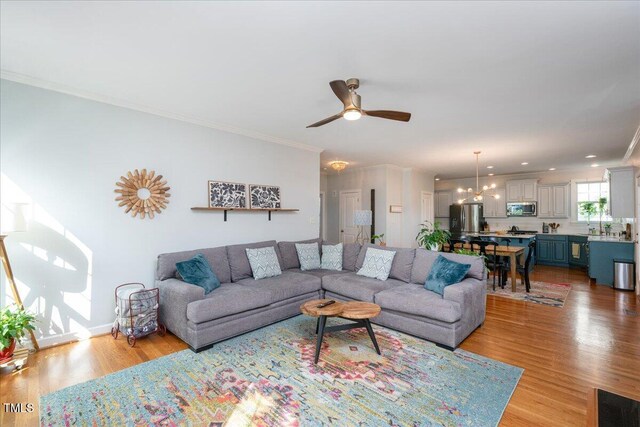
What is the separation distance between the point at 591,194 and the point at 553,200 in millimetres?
811

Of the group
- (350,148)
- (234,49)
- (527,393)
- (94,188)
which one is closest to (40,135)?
(94,188)

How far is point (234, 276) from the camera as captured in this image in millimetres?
3924

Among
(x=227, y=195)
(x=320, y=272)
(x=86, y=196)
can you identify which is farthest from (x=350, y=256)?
(x=86, y=196)

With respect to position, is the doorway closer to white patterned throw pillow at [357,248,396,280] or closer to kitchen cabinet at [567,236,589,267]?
white patterned throw pillow at [357,248,396,280]

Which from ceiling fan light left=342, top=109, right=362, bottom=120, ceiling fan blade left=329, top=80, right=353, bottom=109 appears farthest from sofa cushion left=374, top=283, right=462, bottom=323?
ceiling fan blade left=329, top=80, right=353, bottom=109

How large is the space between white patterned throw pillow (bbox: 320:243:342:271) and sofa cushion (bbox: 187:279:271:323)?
1.47 meters

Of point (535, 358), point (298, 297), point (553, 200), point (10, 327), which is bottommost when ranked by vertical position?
point (535, 358)

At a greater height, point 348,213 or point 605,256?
point 348,213

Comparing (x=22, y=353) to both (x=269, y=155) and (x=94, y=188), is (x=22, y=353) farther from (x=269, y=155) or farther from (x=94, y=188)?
(x=269, y=155)

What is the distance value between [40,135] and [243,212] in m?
2.46

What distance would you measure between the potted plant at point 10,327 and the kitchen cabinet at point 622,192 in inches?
367

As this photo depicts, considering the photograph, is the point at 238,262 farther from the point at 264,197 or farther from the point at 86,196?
the point at 86,196

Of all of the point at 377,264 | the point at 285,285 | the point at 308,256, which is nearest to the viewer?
the point at 285,285

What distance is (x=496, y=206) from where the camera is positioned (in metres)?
9.10
